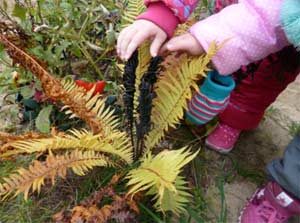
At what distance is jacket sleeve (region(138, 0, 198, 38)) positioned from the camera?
138 centimetres

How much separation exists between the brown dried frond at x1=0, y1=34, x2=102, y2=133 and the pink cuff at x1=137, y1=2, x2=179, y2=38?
1.10 ft

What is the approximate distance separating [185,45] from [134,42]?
0.16m

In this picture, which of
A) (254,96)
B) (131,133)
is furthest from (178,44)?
(254,96)

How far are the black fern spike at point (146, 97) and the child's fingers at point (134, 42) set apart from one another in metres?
0.07

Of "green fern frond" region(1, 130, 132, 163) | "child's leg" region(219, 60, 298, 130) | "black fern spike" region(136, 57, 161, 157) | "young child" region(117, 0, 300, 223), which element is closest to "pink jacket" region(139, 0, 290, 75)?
"young child" region(117, 0, 300, 223)

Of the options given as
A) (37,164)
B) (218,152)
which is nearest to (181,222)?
(218,152)

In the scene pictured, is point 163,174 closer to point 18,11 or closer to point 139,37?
point 139,37

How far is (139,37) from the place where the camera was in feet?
4.32

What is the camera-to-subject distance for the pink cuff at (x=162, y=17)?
4.50 feet

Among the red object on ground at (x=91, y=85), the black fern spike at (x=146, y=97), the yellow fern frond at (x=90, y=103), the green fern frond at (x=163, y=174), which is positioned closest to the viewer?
the green fern frond at (x=163, y=174)

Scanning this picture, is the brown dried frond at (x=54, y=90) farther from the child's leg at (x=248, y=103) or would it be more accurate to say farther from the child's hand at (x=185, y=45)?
the child's leg at (x=248, y=103)

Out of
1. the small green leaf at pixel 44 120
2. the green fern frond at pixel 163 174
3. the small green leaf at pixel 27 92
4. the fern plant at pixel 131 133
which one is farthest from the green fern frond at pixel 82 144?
the small green leaf at pixel 27 92

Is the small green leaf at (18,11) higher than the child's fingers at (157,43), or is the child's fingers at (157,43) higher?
the small green leaf at (18,11)

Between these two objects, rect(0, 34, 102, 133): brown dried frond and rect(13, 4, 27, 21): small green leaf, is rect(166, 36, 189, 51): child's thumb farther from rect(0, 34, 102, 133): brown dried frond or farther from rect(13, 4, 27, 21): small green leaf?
rect(13, 4, 27, 21): small green leaf
